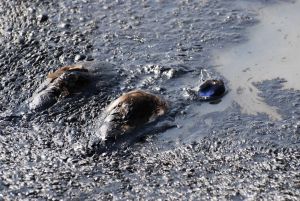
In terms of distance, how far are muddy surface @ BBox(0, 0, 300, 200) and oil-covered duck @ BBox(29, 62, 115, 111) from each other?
0.19 feet

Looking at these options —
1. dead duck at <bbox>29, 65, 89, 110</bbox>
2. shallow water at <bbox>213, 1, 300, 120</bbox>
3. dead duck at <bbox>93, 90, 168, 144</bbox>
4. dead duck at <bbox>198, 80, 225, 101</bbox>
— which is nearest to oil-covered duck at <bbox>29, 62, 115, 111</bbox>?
dead duck at <bbox>29, 65, 89, 110</bbox>

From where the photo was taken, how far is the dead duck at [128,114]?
15.3 ft

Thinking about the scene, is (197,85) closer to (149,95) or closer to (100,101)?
(149,95)

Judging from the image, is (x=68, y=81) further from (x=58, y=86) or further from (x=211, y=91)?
(x=211, y=91)

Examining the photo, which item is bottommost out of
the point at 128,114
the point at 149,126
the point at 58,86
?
the point at 149,126

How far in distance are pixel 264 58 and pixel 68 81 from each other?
1.80m

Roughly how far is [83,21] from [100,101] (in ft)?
4.63

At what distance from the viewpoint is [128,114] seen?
184 inches

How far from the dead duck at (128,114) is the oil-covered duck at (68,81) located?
462 mm

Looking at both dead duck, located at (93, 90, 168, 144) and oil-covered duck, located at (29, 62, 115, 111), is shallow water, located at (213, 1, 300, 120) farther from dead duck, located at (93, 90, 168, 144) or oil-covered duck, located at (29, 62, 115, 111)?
oil-covered duck, located at (29, 62, 115, 111)

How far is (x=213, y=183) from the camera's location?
4.20 meters

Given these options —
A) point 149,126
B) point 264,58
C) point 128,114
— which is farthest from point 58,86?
point 264,58

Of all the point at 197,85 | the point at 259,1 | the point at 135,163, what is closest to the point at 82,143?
the point at 135,163

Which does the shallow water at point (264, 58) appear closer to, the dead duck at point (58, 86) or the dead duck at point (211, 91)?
the dead duck at point (211, 91)
